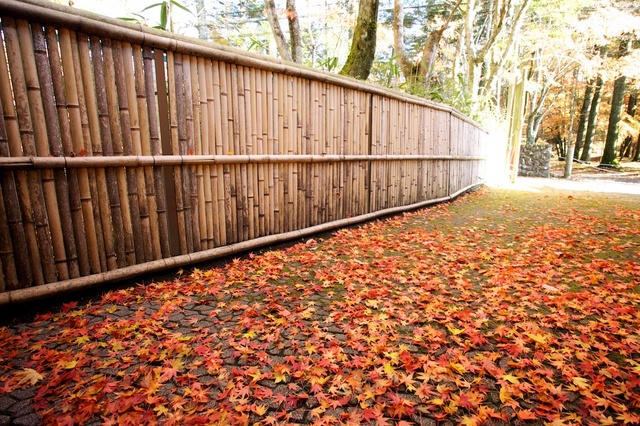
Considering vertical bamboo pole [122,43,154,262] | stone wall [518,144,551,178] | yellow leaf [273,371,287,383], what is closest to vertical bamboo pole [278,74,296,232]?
vertical bamboo pole [122,43,154,262]

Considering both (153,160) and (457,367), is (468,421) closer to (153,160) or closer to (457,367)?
(457,367)

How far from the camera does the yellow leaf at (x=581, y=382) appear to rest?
189 centimetres

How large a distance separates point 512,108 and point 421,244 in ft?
34.5

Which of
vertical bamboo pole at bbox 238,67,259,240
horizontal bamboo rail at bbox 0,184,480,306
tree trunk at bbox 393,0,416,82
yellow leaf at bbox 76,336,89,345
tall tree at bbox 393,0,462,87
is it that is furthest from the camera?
tall tree at bbox 393,0,462,87

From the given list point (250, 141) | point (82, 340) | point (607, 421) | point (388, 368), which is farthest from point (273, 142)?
point (607, 421)

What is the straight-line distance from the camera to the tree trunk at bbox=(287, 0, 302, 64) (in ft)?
23.3

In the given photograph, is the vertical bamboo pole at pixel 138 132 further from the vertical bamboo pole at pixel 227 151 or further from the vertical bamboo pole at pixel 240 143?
the vertical bamboo pole at pixel 240 143

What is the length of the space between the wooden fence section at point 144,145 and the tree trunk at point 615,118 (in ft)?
63.1

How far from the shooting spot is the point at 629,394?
1.81 metres

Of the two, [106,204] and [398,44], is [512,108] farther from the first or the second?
[106,204]

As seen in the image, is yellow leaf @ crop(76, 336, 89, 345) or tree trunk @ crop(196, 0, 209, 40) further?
tree trunk @ crop(196, 0, 209, 40)

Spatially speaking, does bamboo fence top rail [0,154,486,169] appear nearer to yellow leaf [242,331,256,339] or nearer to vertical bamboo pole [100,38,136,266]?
vertical bamboo pole [100,38,136,266]

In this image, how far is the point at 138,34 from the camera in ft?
9.32

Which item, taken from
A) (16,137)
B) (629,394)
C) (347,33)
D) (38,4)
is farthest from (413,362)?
(347,33)
